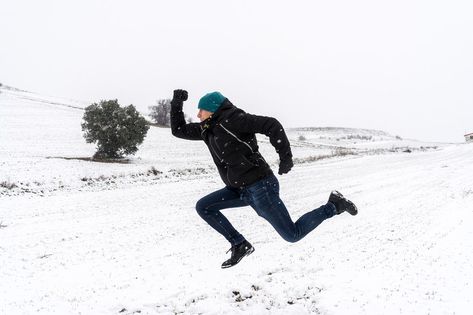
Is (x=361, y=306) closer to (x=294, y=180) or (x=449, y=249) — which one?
(x=449, y=249)

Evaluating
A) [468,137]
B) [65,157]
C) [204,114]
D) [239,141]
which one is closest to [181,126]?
[204,114]

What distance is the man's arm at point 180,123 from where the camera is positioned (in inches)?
228

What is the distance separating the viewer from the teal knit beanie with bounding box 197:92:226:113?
532 centimetres

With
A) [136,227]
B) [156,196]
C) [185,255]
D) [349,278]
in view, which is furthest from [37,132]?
[349,278]

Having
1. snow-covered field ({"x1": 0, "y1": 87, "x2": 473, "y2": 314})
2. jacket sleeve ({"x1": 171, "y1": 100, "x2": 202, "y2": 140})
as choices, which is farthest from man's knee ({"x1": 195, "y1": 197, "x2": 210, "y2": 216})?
snow-covered field ({"x1": 0, "y1": 87, "x2": 473, "y2": 314})

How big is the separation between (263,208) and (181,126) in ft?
5.56

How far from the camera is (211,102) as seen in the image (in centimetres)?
534

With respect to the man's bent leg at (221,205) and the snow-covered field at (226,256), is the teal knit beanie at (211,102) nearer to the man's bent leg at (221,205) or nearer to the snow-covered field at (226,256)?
the man's bent leg at (221,205)

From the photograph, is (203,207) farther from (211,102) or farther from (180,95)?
(180,95)

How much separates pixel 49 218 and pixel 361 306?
10.4 meters

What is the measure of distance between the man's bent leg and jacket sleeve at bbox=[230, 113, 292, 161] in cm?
95

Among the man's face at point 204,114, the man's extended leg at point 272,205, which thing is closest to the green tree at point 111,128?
the man's face at point 204,114

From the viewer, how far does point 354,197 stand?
51.2 feet

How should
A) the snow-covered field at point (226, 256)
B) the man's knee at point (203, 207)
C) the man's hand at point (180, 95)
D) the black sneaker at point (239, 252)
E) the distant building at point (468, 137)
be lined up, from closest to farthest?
the man's knee at point (203, 207)
the black sneaker at point (239, 252)
the man's hand at point (180, 95)
the snow-covered field at point (226, 256)
the distant building at point (468, 137)
